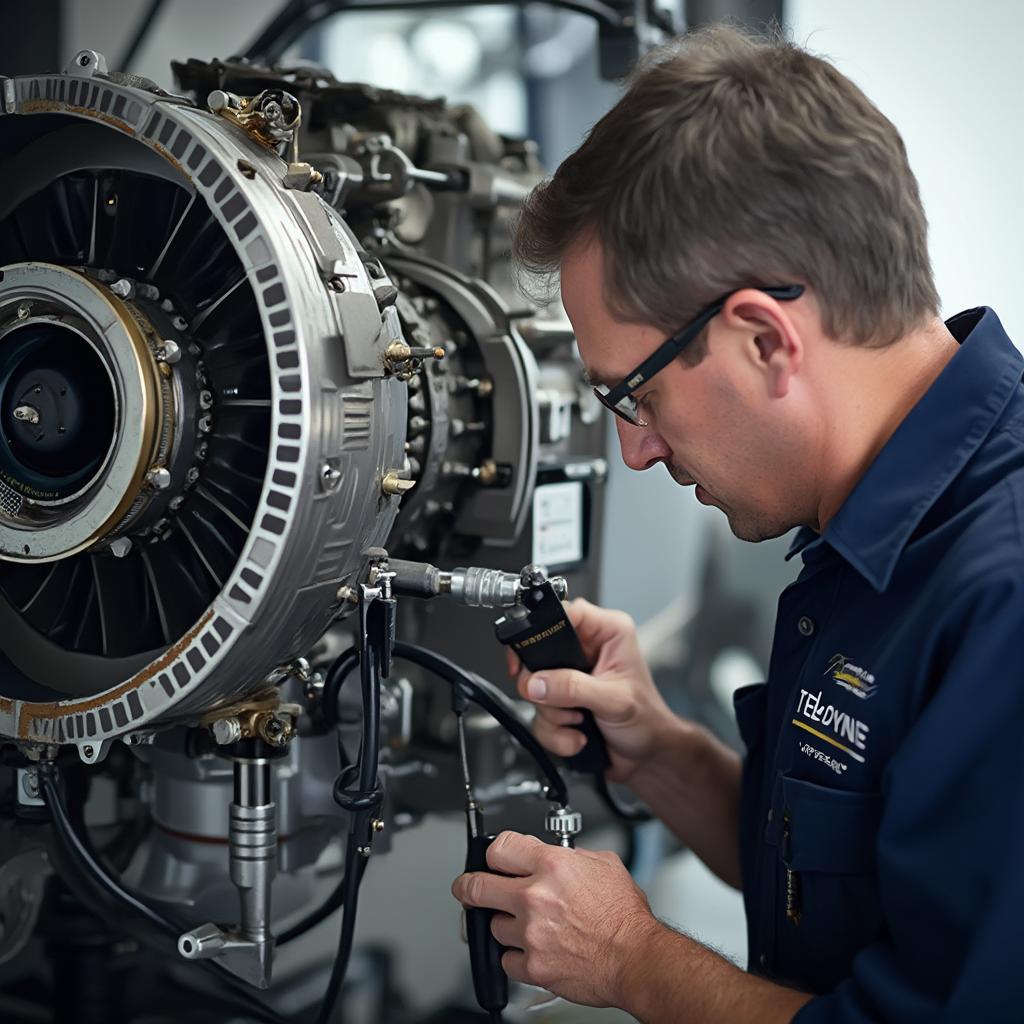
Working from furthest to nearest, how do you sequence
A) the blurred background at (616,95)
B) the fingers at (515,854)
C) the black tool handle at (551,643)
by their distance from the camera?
the blurred background at (616,95)
the black tool handle at (551,643)
the fingers at (515,854)

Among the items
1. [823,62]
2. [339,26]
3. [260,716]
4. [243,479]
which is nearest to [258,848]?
[260,716]

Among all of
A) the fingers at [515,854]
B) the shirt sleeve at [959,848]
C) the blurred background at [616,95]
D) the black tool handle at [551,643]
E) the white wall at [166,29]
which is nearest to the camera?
the shirt sleeve at [959,848]

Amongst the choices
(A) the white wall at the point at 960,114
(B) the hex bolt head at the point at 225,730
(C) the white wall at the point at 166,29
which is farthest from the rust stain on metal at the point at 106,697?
(A) the white wall at the point at 960,114

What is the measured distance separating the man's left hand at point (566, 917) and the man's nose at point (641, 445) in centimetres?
29

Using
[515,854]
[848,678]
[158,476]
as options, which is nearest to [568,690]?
[515,854]

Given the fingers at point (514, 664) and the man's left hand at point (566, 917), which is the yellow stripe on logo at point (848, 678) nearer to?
the man's left hand at point (566, 917)

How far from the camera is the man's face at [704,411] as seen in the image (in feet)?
2.74

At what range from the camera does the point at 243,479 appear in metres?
0.88

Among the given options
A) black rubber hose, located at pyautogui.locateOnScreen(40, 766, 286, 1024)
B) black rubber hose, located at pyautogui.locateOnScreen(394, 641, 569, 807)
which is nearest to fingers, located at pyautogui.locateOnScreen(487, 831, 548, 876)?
black rubber hose, located at pyautogui.locateOnScreen(394, 641, 569, 807)

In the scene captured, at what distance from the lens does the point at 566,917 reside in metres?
0.86

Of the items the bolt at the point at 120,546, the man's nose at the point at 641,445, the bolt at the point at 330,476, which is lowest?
the bolt at the point at 120,546

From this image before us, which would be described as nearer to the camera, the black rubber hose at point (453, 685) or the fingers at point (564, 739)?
the black rubber hose at point (453, 685)

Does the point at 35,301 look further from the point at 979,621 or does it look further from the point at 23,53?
the point at 23,53

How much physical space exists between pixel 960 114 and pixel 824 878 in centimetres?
134
